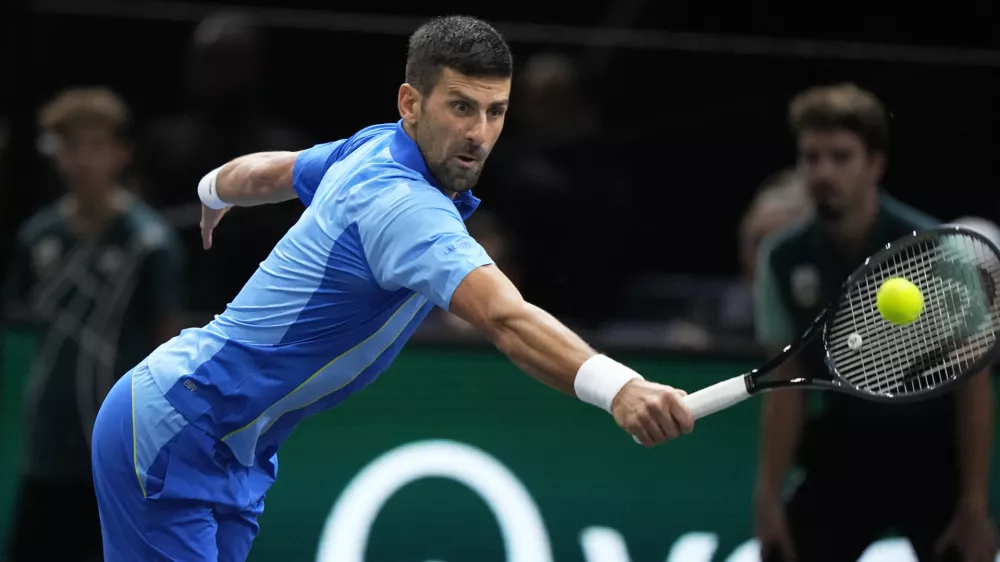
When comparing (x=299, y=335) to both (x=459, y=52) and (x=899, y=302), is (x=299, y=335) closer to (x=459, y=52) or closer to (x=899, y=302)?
(x=459, y=52)

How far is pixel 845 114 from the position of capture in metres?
5.89

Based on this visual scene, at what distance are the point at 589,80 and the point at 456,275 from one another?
3141mm

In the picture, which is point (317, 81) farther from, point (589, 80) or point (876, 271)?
point (876, 271)

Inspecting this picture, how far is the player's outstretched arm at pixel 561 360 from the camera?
3.30m

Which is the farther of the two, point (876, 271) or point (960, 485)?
point (960, 485)

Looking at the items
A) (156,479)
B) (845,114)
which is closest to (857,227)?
(845,114)

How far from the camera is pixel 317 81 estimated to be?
21.0ft

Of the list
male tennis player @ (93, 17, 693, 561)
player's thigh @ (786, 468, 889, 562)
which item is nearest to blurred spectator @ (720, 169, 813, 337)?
player's thigh @ (786, 468, 889, 562)

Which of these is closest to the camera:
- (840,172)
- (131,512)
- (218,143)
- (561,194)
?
(131,512)

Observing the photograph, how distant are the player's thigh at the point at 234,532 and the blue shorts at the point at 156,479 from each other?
3 centimetres

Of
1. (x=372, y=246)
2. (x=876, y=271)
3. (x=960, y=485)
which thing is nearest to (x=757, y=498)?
(x=960, y=485)

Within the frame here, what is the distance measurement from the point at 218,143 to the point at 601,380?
3255mm

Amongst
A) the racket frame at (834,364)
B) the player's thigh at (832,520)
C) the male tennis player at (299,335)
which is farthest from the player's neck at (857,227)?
the male tennis player at (299,335)

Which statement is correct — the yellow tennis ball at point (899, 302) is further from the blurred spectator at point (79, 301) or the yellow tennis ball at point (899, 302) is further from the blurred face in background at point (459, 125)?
the blurred spectator at point (79, 301)
